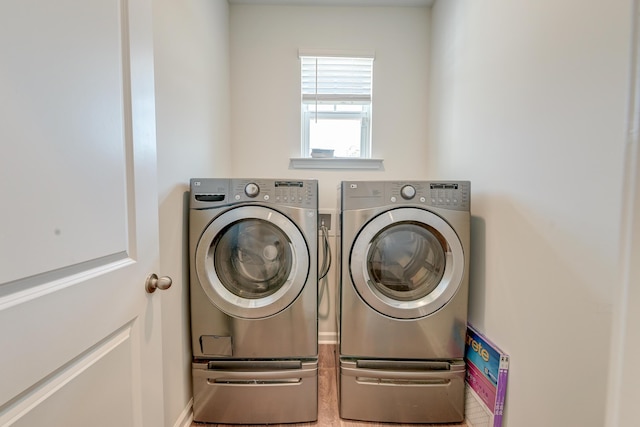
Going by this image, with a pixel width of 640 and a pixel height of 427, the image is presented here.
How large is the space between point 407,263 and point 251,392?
978mm

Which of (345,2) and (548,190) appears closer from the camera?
(548,190)

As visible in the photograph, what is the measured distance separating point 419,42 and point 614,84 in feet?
5.12

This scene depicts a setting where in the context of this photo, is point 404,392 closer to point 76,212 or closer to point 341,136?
point 76,212

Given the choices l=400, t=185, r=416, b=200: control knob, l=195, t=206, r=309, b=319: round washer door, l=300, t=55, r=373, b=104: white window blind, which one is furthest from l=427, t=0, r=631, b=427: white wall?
l=195, t=206, r=309, b=319: round washer door

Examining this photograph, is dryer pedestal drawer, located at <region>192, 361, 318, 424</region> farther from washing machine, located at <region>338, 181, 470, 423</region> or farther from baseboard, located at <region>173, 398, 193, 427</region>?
washing machine, located at <region>338, 181, 470, 423</region>

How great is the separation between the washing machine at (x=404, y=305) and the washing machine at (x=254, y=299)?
0.58ft

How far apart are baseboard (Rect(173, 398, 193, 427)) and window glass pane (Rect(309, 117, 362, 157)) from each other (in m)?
1.77

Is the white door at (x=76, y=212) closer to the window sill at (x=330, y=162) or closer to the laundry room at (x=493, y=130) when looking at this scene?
the laundry room at (x=493, y=130)

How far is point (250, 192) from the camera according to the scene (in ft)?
4.09

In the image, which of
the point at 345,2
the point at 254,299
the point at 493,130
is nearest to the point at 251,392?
the point at 254,299

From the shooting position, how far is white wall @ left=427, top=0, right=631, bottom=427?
2.38 ft

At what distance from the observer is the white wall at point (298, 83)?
76.4 inches

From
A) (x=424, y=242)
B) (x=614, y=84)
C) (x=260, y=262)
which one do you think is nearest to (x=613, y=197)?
(x=614, y=84)

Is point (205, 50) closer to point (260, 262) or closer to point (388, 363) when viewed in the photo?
point (260, 262)
